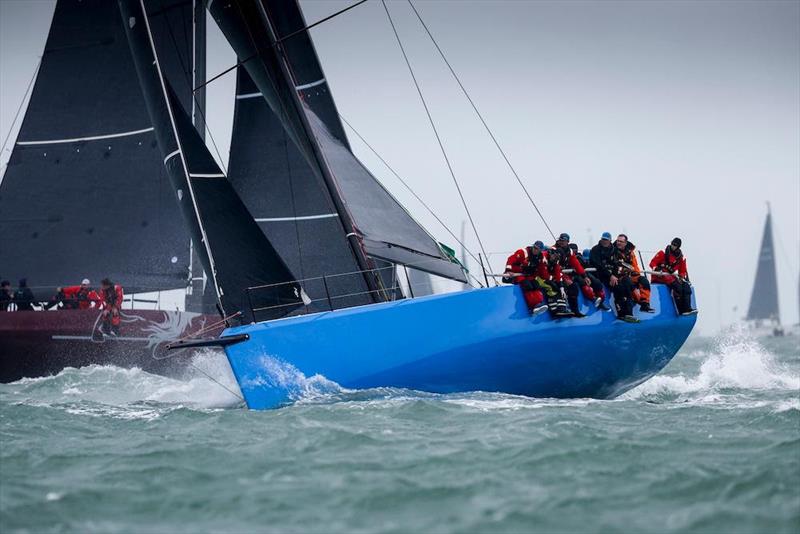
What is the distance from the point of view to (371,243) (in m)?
11.4

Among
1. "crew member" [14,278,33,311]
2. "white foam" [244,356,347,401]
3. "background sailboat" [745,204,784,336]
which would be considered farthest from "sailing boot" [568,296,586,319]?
"background sailboat" [745,204,784,336]

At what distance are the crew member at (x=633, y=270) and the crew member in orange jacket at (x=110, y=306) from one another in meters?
10.2

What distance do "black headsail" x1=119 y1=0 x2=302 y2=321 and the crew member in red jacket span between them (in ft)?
7.72

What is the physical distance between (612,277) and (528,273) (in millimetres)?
1358

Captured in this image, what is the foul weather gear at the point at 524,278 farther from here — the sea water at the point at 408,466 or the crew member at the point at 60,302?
the crew member at the point at 60,302

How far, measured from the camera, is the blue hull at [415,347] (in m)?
10.2

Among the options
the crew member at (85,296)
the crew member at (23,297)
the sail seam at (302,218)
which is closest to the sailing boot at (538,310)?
the sail seam at (302,218)

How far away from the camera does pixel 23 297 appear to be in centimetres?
1942

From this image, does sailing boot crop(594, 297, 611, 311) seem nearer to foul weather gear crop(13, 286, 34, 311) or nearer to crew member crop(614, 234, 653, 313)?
crew member crop(614, 234, 653, 313)

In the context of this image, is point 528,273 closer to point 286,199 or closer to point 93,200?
point 286,199

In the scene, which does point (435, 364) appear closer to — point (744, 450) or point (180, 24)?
point (744, 450)

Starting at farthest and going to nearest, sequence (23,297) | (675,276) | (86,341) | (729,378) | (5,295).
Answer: (23,297) < (5,295) < (86,341) < (729,378) < (675,276)

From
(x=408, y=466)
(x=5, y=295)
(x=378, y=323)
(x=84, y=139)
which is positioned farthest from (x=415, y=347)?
(x=84, y=139)

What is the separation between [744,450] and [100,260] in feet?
49.6
